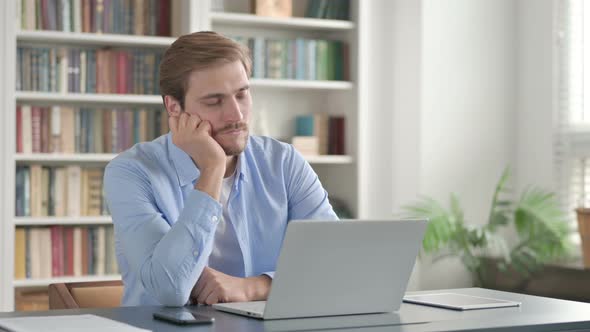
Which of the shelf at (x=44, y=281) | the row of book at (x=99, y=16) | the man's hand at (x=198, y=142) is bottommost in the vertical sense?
the shelf at (x=44, y=281)

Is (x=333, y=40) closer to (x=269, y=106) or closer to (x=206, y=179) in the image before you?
(x=269, y=106)

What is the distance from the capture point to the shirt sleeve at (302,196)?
2.48m

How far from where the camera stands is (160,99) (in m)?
4.45

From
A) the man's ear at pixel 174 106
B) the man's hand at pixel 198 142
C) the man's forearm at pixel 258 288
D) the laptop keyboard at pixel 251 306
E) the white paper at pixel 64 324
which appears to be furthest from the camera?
the man's ear at pixel 174 106

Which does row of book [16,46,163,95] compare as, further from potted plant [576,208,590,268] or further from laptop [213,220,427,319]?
laptop [213,220,427,319]

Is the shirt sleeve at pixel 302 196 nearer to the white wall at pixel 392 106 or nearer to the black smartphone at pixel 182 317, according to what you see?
the black smartphone at pixel 182 317

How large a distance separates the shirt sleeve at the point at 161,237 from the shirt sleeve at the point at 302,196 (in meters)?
0.41

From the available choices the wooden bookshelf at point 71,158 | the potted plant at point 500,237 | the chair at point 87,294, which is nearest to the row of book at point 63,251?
the wooden bookshelf at point 71,158

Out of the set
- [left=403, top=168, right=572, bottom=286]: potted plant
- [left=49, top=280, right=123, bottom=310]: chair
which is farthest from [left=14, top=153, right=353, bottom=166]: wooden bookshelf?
[left=49, top=280, right=123, bottom=310]: chair

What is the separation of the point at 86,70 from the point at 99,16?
258 millimetres

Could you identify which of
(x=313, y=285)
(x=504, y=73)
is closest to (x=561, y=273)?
(x=504, y=73)

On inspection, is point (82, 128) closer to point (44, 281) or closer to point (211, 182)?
point (44, 281)

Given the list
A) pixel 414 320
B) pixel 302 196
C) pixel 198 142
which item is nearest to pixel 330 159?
pixel 302 196

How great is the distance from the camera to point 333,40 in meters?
4.97
